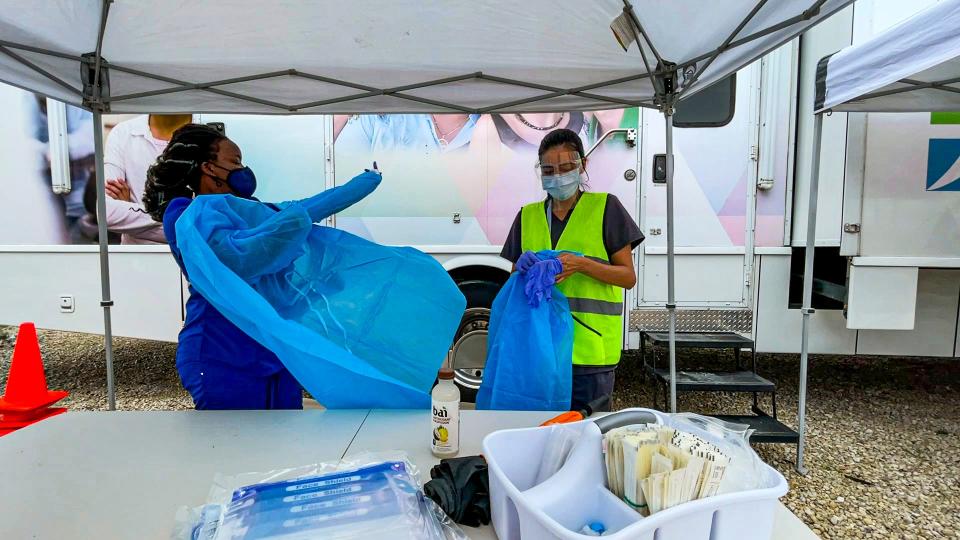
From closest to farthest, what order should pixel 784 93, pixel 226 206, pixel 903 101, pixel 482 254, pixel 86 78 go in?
pixel 226 206
pixel 86 78
pixel 903 101
pixel 784 93
pixel 482 254

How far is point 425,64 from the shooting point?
198cm

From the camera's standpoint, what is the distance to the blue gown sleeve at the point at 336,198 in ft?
5.64

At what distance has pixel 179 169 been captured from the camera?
1.79 m

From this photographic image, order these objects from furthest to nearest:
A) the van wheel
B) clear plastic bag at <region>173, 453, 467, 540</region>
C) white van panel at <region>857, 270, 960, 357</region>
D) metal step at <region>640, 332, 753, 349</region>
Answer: the van wheel
white van panel at <region>857, 270, 960, 357</region>
metal step at <region>640, 332, 753, 349</region>
clear plastic bag at <region>173, 453, 467, 540</region>

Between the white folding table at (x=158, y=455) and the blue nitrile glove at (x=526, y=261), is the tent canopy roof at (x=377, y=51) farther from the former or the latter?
the white folding table at (x=158, y=455)

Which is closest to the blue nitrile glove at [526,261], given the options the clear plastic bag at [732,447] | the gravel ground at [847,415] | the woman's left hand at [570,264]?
the woman's left hand at [570,264]

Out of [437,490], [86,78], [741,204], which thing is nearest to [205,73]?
[86,78]

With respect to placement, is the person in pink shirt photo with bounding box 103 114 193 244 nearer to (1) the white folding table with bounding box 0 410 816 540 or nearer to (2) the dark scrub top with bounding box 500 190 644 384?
(1) the white folding table with bounding box 0 410 816 540

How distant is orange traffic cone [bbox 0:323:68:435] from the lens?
8.20 ft

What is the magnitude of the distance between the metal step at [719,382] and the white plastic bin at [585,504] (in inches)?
90.1

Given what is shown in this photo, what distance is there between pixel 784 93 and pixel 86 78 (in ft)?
13.1

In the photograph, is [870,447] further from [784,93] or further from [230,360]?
[230,360]

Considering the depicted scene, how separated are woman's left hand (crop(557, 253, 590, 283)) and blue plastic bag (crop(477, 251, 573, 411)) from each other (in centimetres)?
5

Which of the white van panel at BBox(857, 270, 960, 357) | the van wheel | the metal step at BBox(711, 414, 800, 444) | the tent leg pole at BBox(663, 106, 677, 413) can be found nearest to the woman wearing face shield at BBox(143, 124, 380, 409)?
the tent leg pole at BBox(663, 106, 677, 413)
